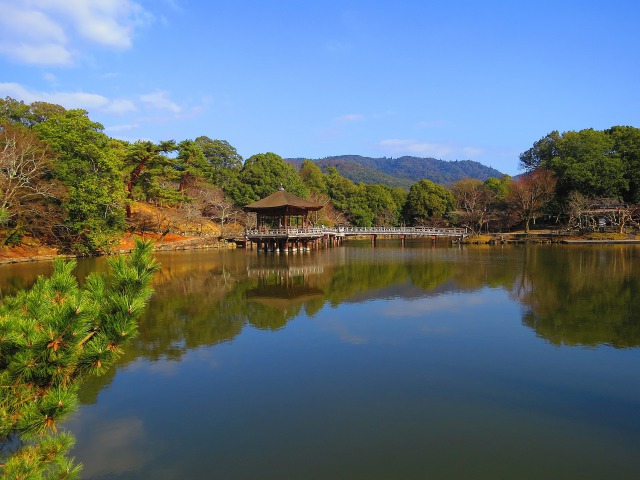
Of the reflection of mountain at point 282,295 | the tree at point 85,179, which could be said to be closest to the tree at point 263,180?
the tree at point 85,179

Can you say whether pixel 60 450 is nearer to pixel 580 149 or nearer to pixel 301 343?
pixel 301 343

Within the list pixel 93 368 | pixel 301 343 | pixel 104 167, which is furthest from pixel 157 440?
pixel 104 167

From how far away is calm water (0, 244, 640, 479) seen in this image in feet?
17.5

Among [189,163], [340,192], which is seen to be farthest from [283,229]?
[340,192]

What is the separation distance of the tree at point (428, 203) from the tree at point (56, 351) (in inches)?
2091

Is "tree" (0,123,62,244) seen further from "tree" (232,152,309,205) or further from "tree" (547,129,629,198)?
"tree" (547,129,629,198)

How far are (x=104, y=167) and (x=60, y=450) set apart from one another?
29.0 metres

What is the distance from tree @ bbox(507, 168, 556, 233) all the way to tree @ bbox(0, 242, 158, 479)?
153 feet

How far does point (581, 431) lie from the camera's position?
19.1ft

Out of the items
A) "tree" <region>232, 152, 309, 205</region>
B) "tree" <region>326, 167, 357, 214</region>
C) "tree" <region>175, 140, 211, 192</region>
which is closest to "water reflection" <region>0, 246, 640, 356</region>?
"tree" <region>175, 140, 211, 192</region>

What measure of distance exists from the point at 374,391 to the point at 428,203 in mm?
50391

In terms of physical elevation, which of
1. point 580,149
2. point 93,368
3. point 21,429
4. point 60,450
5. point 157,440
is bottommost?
point 157,440

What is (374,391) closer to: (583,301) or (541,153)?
(583,301)

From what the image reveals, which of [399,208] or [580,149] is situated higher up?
[580,149]
